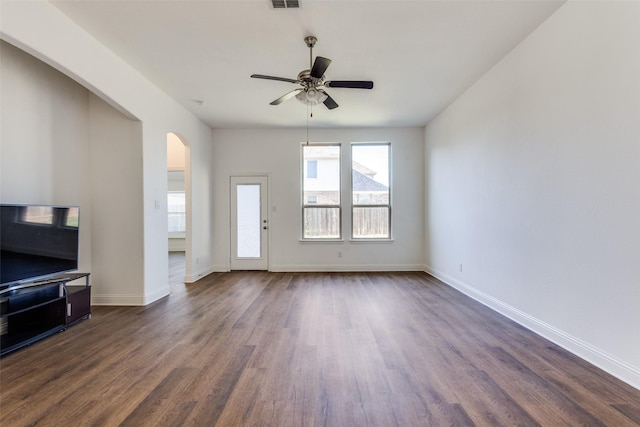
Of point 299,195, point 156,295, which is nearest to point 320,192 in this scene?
point 299,195

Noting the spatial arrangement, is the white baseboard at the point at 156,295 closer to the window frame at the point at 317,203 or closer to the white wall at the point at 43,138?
the white wall at the point at 43,138

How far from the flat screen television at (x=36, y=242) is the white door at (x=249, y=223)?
3042 mm

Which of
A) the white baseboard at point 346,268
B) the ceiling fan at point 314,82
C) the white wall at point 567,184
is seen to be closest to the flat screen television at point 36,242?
the ceiling fan at point 314,82

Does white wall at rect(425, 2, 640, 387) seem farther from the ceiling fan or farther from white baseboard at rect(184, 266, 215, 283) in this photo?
white baseboard at rect(184, 266, 215, 283)

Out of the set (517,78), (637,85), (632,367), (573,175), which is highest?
(517,78)

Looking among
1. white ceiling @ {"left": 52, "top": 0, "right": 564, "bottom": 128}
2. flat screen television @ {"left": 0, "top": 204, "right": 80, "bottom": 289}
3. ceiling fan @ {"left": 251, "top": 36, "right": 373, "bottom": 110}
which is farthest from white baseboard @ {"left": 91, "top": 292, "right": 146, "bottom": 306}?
ceiling fan @ {"left": 251, "top": 36, "right": 373, "bottom": 110}

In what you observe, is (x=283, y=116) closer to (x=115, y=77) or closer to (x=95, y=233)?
(x=115, y=77)

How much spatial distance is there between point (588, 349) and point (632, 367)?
32cm

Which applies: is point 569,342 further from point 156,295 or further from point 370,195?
point 156,295

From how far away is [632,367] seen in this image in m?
1.95

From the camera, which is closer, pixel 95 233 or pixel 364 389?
pixel 364 389

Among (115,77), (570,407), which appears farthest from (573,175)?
(115,77)

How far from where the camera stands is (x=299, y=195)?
19.7 ft

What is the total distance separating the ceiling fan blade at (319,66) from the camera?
2549 mm
